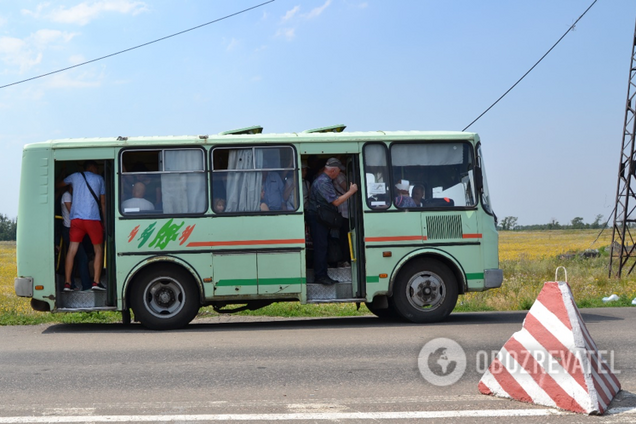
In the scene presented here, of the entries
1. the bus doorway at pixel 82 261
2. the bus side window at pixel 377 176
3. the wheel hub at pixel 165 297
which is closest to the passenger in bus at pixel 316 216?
the bus side window at pixel 377 176

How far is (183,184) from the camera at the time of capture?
35.0 feet

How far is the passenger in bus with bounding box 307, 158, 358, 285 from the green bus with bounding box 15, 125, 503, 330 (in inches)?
5.4

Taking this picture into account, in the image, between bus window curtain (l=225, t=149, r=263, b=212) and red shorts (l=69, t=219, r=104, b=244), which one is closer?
red shorts (l=69, t=219, r=104, b=244)

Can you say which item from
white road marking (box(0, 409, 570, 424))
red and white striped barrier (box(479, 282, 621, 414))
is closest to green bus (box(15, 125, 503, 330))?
red and white striped barrier (box(479, 282, 621, 414))

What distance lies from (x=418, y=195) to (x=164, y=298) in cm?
396

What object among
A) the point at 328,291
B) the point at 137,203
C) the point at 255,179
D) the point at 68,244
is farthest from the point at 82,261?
the point at 328,291

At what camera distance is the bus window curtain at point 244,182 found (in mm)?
10711

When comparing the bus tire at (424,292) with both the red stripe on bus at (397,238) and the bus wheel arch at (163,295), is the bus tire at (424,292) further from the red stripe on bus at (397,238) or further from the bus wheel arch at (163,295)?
the bus wheel arch at (163,295)

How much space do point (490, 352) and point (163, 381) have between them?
11.1 ft

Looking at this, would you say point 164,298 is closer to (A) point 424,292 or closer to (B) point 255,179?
(B) point 255,179

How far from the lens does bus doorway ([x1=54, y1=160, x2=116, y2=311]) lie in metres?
10.7

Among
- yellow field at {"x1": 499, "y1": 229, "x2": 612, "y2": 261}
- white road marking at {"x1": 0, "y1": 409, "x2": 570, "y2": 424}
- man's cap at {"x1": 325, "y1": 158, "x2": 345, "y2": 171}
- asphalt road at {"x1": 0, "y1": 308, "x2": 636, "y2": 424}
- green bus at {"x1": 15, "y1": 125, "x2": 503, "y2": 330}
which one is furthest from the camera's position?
yellow field at {"x1": 499, "y1": 229, "x2": 612, "y2": 261}

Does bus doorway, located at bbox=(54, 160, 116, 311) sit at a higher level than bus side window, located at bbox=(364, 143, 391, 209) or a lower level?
lower

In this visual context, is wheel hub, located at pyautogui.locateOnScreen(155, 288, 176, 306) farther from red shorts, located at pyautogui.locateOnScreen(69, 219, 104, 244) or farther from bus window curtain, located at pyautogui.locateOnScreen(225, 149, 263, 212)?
bus window curtain, located at pyautogui.locateOnScreen(225, 149, 263, 212)
